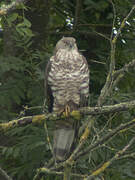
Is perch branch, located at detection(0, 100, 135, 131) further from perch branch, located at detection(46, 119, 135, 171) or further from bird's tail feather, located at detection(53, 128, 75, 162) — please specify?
bird's tail feather, located at detection(53, 128, 75, 162)

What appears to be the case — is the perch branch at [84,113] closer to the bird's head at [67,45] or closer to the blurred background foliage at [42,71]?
the blurred background foliage at [42,71]

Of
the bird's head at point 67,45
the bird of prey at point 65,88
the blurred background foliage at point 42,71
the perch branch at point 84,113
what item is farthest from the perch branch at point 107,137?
the bird's head at point 67,45

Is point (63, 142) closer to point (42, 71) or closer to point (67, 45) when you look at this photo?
point (42, 71)

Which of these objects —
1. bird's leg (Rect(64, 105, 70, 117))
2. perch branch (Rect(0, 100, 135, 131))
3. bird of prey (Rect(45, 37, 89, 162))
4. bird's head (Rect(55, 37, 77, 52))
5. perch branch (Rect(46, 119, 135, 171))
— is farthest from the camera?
bird's head (Rect(55, 37, 77, 52))

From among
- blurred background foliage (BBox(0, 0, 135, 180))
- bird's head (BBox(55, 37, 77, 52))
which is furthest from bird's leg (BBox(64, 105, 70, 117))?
bird's head (BBox(55, 37, 77, 52))

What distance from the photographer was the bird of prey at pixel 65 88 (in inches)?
161

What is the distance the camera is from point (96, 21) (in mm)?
5879

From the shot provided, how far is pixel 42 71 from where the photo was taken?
463 centimetres

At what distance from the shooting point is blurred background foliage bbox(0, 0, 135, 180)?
13.6 ft

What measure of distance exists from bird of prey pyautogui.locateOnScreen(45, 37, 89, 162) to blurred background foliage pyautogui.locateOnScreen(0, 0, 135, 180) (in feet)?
0.66

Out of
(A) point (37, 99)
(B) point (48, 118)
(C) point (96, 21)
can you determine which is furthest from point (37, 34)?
(B) point (48, 118)

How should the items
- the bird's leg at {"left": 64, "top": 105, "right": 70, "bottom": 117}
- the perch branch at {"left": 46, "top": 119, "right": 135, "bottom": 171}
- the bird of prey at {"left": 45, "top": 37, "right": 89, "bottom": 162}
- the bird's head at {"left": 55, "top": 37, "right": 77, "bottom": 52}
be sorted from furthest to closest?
the bird's head at {"left": 55, "top": 37, "right": 77, "bottom": 52}, the bird of prey at {"left": 45, "top": 37, "right": 89, "bottom": 162}, the bird's leg at {"left": 64, "top": 105, "right": 70, "bottom": 117}, the perch branch at {"left": 46, "top": 119, "right": 135, "bottom": 171}

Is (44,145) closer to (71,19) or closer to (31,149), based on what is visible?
(31,149)

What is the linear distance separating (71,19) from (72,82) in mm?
1880
